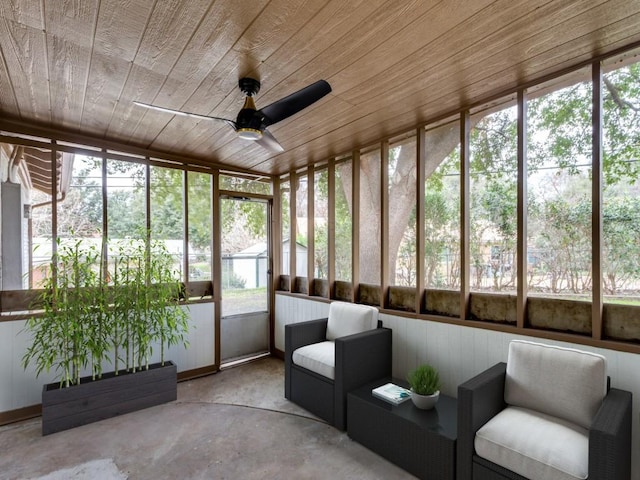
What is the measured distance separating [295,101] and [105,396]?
119 inches

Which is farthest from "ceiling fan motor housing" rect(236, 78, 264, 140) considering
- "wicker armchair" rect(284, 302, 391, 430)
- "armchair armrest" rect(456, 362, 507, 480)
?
"armchair armrest" rect(456, 362, 507, 480)

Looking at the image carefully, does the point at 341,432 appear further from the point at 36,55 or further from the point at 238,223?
the point at 36,55

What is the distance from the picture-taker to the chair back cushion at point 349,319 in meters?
3.08

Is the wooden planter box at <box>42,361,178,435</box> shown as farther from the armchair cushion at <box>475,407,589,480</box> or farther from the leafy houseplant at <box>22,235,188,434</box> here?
the armchair cushion at <box>475,407,589,480</box>

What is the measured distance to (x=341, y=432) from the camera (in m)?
2.68

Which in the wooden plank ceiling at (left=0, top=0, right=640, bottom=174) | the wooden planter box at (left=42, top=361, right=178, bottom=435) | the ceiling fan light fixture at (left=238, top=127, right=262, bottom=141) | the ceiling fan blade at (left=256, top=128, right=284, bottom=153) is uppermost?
the wooden plank ceiling at (left=0, top=0, right=640, bottom=174)

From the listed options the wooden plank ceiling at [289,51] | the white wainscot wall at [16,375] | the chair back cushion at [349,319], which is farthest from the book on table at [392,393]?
the white wainscot wall at [16,375]

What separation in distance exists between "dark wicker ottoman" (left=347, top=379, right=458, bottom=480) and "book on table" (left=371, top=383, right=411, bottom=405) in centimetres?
4

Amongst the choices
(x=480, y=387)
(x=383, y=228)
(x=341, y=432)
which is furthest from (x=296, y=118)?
(x=341, y=432)

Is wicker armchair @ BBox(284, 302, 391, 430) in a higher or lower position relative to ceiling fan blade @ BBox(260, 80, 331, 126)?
lower

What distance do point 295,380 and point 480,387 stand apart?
5.99ft

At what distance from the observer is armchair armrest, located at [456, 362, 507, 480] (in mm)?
Answer: 1813

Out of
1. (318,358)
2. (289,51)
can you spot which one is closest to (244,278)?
(318,358)

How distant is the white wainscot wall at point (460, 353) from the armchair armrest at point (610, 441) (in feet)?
0.97
